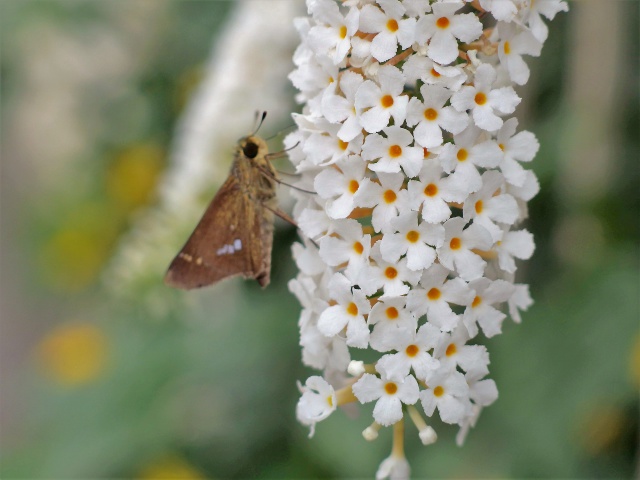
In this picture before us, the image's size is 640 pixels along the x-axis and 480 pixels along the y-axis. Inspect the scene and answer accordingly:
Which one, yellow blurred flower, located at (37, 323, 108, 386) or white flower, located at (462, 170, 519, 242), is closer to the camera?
white flower, located at (462, 170, 519, 242)

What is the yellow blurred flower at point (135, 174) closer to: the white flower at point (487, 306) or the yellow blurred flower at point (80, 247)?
the yellow blurred flower at point (80, 247)

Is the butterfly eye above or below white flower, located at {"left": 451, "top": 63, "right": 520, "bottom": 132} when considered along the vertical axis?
above

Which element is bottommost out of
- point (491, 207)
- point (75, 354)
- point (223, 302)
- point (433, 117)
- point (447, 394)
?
point (447, 394)

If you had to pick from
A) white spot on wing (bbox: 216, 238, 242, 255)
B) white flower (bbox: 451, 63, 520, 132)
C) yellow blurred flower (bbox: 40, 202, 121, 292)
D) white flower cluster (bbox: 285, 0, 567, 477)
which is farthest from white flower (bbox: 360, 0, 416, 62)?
yellow blurred flower (bbox: 40, 202, 121, 292)

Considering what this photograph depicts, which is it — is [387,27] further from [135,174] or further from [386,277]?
[135,174]

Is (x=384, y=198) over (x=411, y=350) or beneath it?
over

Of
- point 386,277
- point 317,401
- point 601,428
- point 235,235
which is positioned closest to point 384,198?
point 386,277

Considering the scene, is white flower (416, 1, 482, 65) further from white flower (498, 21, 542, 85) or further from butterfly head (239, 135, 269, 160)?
butterfly head (239, 135, 269, 160)
